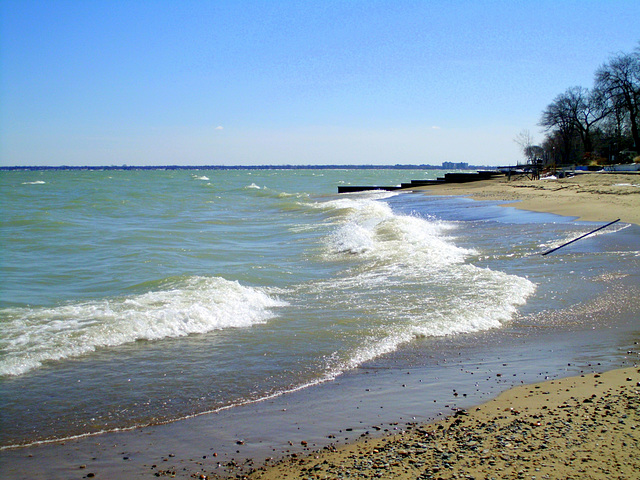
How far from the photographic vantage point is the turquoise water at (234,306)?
5727 mm

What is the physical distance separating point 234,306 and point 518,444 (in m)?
5.98

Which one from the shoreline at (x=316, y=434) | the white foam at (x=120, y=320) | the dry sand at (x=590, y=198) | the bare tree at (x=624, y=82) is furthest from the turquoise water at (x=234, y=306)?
the bare tree at (x=624, y=82)

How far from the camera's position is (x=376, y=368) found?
244 inches

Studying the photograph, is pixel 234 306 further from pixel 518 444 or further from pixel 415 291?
pixel 518 444

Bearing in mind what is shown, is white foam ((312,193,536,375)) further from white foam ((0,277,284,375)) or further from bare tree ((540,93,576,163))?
bare tree ((540,93,576,163))

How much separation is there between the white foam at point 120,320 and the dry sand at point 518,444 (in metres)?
4.33

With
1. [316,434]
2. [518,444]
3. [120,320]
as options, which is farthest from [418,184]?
[518,444]

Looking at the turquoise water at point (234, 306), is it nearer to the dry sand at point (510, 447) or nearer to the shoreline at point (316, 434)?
the shoreline at point (316, 434)

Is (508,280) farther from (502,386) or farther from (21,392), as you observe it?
(21,392)

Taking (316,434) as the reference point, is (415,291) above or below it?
above

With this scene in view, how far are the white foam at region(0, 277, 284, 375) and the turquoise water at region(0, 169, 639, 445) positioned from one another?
0.03 meters

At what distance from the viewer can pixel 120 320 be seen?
8.31 metres

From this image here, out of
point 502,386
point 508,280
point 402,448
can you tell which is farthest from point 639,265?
point 402,448

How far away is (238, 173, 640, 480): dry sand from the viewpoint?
362cm
